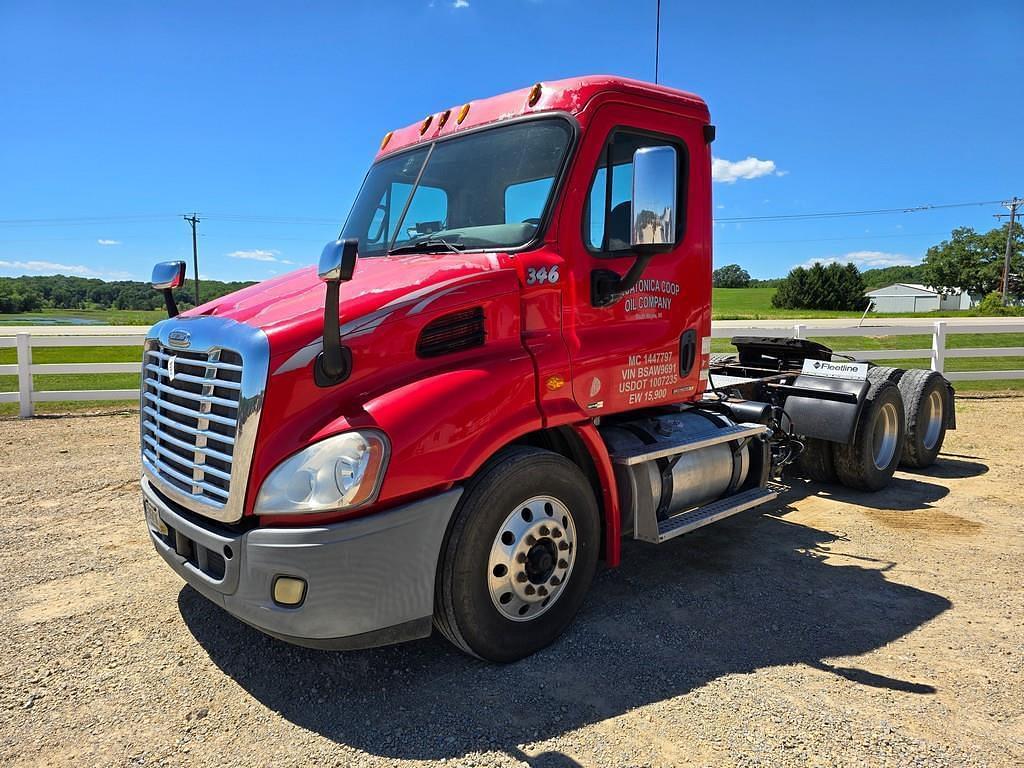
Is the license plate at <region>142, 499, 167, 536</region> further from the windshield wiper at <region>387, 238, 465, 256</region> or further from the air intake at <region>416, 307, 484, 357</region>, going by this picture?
the windshield wiper at <region>387, 238, 465, 256</region>

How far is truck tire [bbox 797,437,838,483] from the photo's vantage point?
664 cm

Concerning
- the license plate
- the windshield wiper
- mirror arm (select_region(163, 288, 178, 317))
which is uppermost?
the windshield wiper

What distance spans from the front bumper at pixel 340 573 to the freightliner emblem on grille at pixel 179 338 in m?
0.86

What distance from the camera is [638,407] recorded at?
163 inches

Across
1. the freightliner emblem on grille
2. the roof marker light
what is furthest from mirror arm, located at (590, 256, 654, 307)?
the freightliner emblem on grille

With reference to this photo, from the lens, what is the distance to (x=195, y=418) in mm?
3127

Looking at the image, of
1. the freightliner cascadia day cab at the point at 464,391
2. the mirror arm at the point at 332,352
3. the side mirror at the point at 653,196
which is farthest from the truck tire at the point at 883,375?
the mirror arm at the point at 332,352

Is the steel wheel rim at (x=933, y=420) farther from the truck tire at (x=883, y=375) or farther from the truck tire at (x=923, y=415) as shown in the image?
the truck tire at (x=883, y=375)

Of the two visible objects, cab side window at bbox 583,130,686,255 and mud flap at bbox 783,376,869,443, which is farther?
mud flap at bbox 783,376,869,443

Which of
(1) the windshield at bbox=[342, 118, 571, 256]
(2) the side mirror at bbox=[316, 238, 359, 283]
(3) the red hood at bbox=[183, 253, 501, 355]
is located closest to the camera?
(2) the side mirror at bbox=[316, 238, 359, 283]

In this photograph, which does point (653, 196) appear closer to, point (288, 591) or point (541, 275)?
point (541, 275)

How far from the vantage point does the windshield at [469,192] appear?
146 inches

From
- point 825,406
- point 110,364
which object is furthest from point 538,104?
point 110,364

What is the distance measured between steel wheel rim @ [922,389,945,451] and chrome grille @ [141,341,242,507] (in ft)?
24.0
